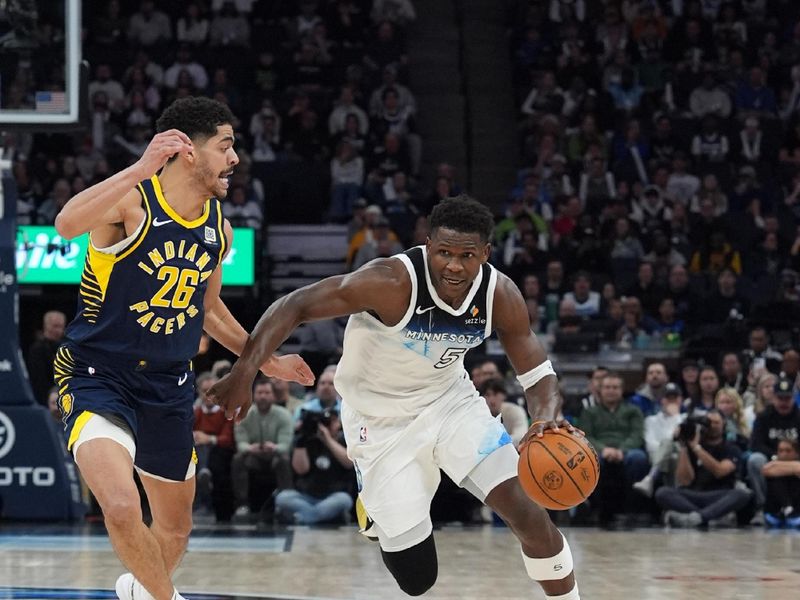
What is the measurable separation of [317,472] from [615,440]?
2531 millimetres

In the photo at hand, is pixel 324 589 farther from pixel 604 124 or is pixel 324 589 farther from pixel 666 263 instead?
pixel 604 124

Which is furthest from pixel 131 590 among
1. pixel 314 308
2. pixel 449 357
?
pixel 449 357

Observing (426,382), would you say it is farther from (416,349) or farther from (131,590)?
(131,590)

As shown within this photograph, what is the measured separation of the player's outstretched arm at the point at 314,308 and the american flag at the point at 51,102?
4.48 m

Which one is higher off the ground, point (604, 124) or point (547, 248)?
point (604, 124)

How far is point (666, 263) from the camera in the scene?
1511cm

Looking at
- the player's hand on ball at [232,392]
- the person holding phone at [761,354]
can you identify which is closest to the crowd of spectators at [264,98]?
the person holding phone at [761,354]

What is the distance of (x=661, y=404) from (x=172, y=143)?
25.8 ft

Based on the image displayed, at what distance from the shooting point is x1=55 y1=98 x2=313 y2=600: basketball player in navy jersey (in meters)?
5.10

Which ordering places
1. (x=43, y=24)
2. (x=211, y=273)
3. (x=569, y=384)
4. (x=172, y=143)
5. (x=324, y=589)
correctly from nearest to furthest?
(x=172, y=143)
(x=211, y=273)
(x=324, y=589)
(x=43, y=24)
(x=569, y=384)

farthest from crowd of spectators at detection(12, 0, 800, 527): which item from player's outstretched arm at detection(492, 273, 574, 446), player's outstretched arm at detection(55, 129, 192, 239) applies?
player's outstretched arm at detection(55, 129, 192, 239)

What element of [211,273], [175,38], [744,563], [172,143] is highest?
[175,38]

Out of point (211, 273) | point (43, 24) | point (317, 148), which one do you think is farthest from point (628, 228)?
point (211, 273)

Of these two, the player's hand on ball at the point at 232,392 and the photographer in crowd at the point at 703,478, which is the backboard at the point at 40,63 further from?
the photographer in crowd at the point at 703,478
